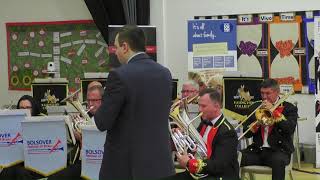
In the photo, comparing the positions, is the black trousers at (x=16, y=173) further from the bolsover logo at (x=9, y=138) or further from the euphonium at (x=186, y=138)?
the euphonium at (x=186, y=138)

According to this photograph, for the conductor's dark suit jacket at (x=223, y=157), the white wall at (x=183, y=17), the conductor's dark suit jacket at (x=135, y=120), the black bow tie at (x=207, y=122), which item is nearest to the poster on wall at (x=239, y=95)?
the white wall at (x=183, y=17)

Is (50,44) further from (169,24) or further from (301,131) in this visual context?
(301,131)

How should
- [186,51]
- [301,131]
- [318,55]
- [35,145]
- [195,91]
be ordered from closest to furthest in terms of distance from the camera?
[35,145] → [195,91] → [318,55] → [301,131] → [186,51]

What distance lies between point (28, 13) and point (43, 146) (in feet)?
17.6

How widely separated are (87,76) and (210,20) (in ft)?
6.99

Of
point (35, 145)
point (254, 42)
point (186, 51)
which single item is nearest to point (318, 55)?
point (254, 42)

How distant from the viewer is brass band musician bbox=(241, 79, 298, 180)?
441 cm

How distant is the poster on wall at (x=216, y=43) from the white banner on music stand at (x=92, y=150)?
364 cm

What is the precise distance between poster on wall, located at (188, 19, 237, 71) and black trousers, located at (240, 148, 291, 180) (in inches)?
102

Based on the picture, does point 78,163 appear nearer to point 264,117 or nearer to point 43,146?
point 43,146

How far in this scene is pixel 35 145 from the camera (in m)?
3.88

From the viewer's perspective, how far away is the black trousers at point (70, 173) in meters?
3.98

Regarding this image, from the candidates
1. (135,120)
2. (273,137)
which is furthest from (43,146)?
(273,137)

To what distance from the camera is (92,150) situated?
3.72m
